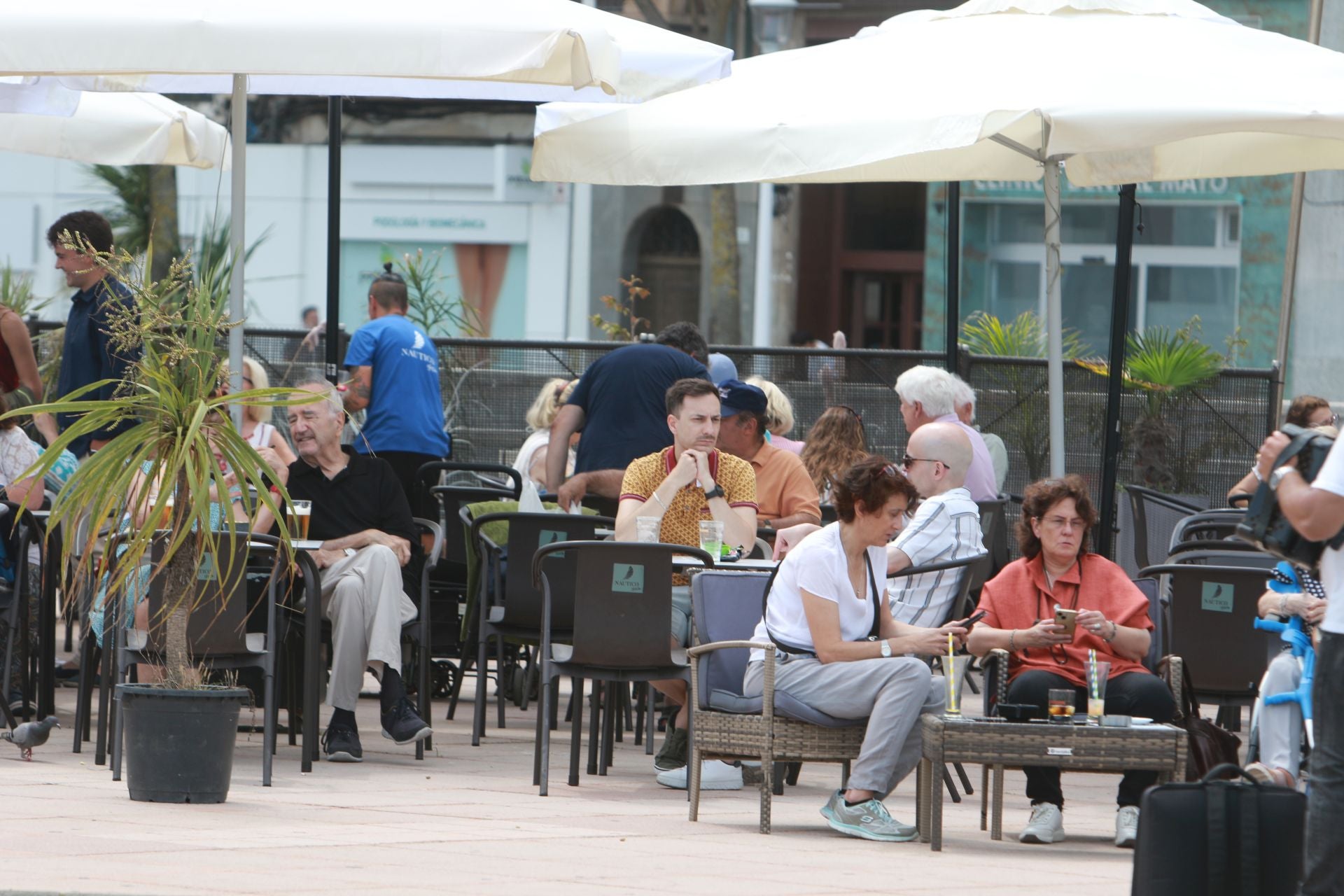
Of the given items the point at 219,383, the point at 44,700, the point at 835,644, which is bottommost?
the point at 44,700

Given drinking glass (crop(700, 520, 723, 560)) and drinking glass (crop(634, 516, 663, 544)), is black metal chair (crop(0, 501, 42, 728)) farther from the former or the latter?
drinking glass (crop(700, 520, 723, 560))

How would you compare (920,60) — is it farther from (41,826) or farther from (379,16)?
(41,826)

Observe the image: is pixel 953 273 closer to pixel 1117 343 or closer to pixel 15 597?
pixel 1117 343

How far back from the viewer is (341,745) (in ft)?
26.0

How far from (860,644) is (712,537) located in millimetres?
1335

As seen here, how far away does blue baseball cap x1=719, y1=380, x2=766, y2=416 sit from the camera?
8.84 m

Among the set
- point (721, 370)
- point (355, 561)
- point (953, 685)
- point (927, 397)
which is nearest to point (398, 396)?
point (721, 370)

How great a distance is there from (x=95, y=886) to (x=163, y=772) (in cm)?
162

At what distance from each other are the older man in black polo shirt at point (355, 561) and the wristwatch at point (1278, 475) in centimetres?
374

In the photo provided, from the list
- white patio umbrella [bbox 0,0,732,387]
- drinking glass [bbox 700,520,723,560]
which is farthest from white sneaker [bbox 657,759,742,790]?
white patio umbrella [bbox 0,0,732,387]

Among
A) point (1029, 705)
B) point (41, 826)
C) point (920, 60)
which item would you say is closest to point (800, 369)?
point (920, 60)

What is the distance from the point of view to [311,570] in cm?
744

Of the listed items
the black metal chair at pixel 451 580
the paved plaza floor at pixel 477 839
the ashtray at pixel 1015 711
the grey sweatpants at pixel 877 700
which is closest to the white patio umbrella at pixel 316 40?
the black metal chair at pixel 451 580

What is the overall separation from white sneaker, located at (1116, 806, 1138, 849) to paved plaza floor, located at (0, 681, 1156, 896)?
76 mm
